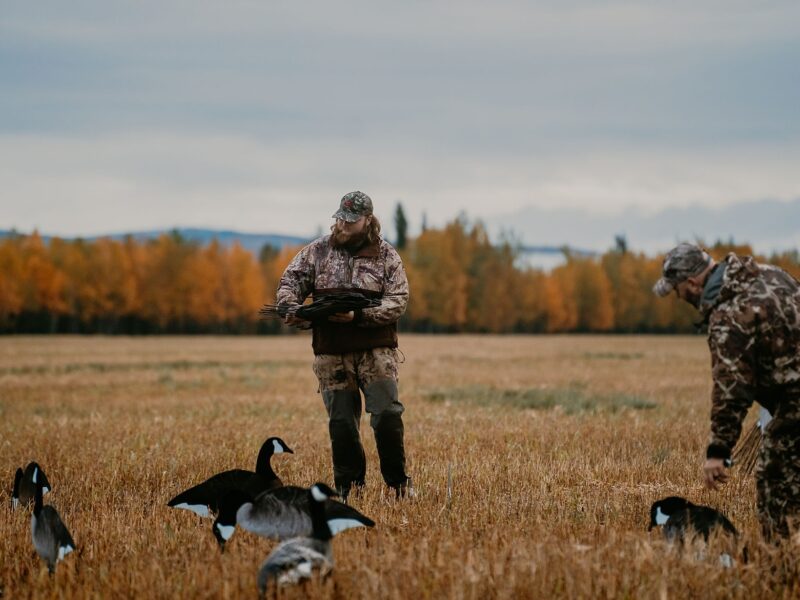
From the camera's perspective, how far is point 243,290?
276 ft

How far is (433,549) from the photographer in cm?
514

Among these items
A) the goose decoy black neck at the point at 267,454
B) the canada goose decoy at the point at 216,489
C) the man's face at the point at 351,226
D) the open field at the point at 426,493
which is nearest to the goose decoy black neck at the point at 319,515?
the open field at the point at 426,493

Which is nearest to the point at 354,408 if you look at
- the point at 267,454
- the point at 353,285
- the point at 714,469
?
the point at 353,285

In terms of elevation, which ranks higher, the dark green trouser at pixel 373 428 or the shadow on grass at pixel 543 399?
the dark green trouser at pixel 373 428

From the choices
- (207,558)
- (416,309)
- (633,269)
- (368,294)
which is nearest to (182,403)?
(368,294)

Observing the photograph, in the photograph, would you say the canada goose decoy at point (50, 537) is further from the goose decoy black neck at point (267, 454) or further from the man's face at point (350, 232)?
the man's face at point (350, 232)

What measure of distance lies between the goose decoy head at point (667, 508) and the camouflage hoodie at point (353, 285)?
2670 millimetres

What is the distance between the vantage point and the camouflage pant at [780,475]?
507 centimetres

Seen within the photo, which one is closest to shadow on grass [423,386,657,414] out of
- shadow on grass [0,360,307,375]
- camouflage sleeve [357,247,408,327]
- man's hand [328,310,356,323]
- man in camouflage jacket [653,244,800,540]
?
camouflage sleeve [357,247,408,327]

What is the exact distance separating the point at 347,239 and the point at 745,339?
3.47 metres

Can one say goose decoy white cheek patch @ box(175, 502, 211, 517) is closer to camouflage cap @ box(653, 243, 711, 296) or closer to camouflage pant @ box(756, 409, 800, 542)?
camouflage cap @ box(653, 243, 711, 296)

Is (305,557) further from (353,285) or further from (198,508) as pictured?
(353,285)

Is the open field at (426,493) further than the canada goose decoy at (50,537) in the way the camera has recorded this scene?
No

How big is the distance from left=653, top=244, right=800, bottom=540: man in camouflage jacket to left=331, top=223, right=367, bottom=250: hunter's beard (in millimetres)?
2866
